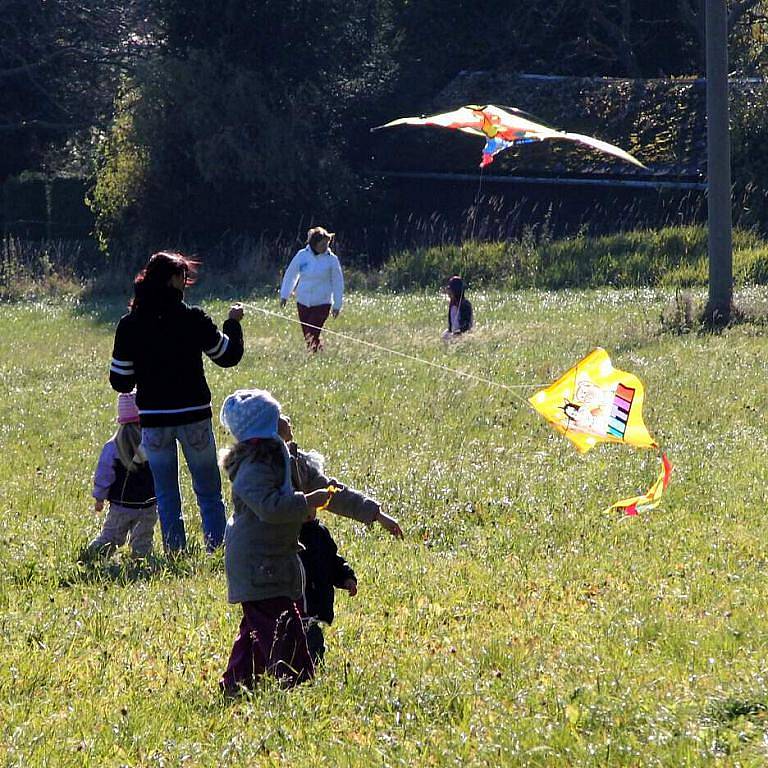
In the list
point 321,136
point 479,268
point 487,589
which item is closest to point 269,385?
point 487,589

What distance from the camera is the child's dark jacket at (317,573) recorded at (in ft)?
19.0

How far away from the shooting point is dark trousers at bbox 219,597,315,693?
541cm

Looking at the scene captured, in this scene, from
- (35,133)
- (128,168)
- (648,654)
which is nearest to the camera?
(648,654)

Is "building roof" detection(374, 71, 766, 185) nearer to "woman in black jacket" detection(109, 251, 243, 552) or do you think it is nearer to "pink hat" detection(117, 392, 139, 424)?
"pink hat" detection(117, 392, 139, 424)

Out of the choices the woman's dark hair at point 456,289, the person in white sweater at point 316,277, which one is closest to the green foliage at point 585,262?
the woman's dark hair at point 456,289

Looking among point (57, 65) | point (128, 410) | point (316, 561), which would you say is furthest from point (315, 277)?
point (57, 65)

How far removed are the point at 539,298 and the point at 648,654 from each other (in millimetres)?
17119

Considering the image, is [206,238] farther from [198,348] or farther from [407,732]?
[407,732]

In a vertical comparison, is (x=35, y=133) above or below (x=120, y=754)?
above

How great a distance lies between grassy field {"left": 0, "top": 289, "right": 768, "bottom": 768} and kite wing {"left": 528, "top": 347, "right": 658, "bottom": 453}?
2.14ft

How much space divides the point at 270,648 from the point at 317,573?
1.61ft

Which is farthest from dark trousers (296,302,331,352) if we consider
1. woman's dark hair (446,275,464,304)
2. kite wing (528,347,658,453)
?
kite wing (528,347,658,453)

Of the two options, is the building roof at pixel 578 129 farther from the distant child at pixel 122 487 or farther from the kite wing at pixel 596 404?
the kite wing at pixel 596 404

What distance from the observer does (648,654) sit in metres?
5.45
